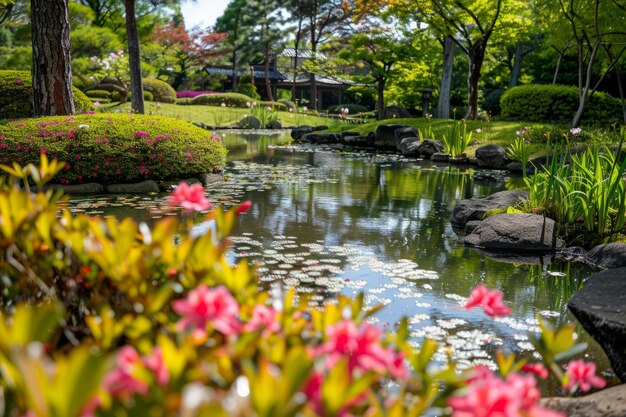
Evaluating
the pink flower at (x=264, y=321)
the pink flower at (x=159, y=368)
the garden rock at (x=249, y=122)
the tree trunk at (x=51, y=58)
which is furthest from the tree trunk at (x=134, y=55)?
the pink flower at (x=159, y=368)

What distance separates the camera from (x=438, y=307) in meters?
4.54

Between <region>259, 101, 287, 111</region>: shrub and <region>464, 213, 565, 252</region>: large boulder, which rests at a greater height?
<region>259, 101, 287, 111</region>: shrub

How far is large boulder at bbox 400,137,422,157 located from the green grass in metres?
7.63

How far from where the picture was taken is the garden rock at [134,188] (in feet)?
30.0

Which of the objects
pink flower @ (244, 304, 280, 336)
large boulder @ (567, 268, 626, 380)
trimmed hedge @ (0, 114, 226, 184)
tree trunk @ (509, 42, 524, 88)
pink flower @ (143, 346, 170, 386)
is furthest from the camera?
tree trunk @ (509, 42, 524, 88)

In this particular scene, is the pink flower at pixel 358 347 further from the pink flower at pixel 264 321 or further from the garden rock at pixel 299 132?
the garden rock at pixel 299 132

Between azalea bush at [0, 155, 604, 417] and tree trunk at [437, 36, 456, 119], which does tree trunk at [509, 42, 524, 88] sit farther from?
azalea bush at [0, 155, 604, 417]

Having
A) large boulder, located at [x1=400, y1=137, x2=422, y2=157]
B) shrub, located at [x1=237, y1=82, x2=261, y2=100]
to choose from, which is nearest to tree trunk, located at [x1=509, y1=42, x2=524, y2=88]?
large boulder, located at [x1=400, y1=137, x2=422, y2=157]

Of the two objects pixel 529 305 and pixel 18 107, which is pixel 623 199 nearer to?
pixel 529 305

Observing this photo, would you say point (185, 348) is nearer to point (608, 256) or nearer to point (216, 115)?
point (608, 256)

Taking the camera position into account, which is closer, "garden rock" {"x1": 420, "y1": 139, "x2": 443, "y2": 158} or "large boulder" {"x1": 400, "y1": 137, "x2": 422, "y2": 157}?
"garden rock" {"x1": 420, "y1": 139, "x2": 443, "y2": 158}

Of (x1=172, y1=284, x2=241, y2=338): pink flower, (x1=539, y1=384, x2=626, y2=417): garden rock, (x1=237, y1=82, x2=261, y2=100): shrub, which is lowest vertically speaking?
(x1=539, y1=384, x2=626, y2=417): garden rock

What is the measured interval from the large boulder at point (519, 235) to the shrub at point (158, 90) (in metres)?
26.7

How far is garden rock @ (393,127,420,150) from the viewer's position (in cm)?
1936
